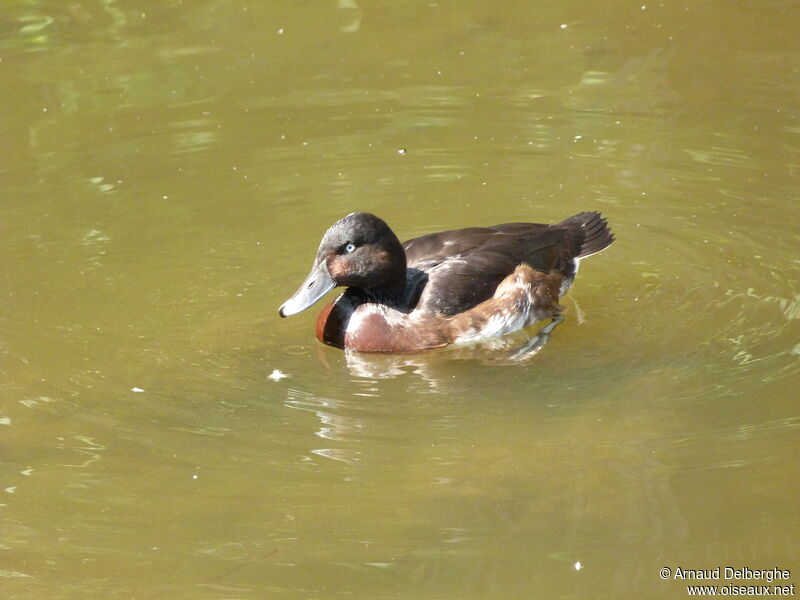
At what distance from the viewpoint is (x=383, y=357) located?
7312mm

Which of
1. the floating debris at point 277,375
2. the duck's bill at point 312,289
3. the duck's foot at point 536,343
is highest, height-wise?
the duck's bill at point 312,289

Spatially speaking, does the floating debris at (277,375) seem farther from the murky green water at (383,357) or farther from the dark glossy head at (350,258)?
the dark glossy head at (350,258)

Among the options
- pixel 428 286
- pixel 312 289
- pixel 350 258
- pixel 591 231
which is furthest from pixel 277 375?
pixel 591 231

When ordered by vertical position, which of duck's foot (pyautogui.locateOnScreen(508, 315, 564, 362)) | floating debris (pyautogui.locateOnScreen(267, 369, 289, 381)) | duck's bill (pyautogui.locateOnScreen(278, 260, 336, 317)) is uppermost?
duck's bill (pyautogui.locateOnScreen(278, 260, 336, 317))

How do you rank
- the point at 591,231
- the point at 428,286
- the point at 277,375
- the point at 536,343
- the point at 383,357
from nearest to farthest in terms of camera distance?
the point at 277,375 < the point at 383,357 < the point at 536,343 < the point at 428,286 < the point at 591,231

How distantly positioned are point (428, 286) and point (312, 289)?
0.74 metres

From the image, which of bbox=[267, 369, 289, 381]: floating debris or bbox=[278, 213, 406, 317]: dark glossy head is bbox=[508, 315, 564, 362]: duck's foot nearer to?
bbox=[278, 213, 406, 317]: dark glossy head

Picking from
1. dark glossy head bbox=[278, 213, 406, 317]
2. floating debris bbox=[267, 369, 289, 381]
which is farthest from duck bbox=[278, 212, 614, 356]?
floating debris bbox=[267, 369, 289, 381]

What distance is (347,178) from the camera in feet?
31.2

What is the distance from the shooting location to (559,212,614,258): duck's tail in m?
8.08

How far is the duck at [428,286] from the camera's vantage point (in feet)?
24.2

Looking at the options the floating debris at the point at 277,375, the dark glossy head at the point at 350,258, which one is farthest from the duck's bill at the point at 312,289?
the floating debris at the point at 277,375

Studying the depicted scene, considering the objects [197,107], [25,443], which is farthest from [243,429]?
[197,107]

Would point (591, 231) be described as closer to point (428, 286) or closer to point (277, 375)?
point (428, 286)
